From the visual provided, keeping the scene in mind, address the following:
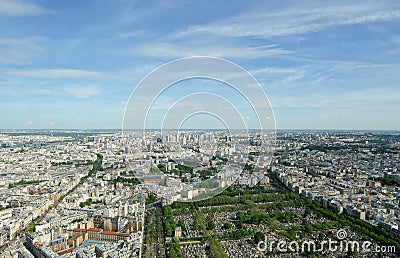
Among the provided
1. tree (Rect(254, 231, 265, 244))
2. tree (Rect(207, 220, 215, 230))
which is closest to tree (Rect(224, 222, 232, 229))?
tree (Rect(207, 220, 215, 230))

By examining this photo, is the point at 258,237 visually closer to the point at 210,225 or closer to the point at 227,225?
the point at 227,225

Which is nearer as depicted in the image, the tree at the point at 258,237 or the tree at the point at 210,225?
the tree at the point at 258,237

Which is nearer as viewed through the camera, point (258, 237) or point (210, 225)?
point (258, 237)

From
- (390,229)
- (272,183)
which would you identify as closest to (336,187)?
(272,183)

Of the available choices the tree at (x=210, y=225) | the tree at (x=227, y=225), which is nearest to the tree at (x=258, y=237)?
the tree at (x=227, y=225)

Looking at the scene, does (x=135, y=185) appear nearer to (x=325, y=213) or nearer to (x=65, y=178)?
(x=65, y=178)

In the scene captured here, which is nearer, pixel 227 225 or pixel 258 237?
pixel 258 237

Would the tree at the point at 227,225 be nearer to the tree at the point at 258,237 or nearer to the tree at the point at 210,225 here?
the tree at the point at 210,225

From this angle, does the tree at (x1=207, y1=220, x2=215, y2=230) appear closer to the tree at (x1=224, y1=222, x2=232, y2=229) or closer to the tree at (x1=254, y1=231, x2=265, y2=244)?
the tree at (x1=224, y1=222, x2=232, y2=229)

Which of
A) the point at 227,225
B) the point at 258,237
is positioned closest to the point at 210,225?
the point at 227,225

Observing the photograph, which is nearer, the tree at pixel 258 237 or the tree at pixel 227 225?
the tree at pixel 258 237

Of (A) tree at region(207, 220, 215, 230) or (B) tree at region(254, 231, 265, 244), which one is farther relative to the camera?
(A) tree at region(207, 220, 215, 230)
